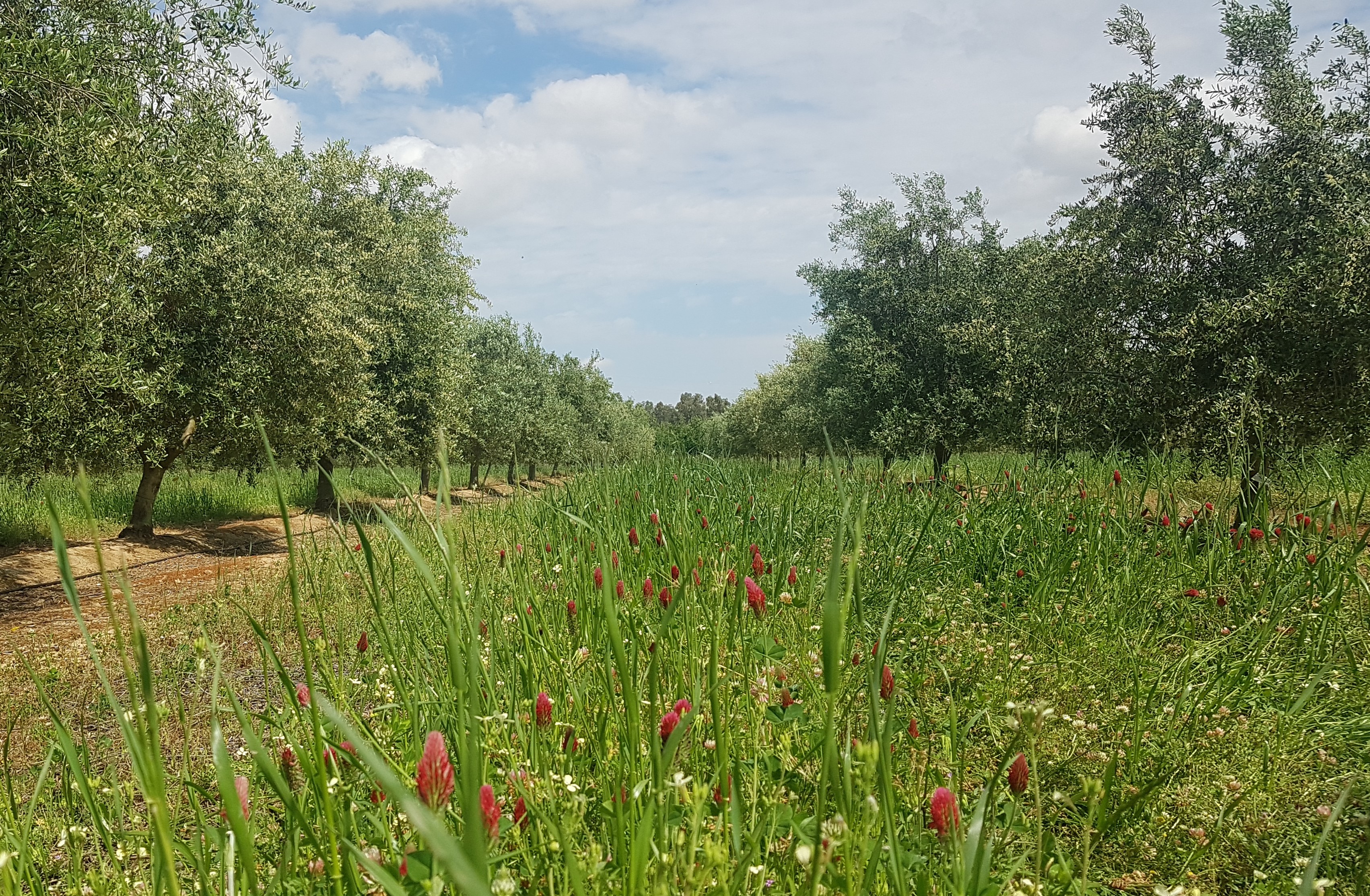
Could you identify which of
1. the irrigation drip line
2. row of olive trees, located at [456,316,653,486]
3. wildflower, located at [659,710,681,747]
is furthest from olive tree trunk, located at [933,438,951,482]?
wildflower, located at [659,710,681,747]

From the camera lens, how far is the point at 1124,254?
14883 millimetres

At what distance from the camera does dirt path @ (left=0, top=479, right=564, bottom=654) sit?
9.82 metres

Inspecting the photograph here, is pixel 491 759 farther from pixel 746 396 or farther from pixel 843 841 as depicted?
pixel 746 396

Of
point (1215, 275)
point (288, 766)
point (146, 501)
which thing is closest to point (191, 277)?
point (146, 501)

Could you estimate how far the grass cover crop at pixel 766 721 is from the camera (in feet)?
4.34

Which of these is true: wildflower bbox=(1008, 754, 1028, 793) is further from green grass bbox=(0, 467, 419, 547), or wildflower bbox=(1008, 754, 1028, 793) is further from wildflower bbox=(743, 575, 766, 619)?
green grass bbox=(0, 467, 419, 547)

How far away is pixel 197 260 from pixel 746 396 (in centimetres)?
5177

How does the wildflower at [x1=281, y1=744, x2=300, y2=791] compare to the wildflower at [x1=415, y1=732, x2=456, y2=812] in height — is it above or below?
below

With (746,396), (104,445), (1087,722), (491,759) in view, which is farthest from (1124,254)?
(746,396)

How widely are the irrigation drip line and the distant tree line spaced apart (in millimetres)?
1899

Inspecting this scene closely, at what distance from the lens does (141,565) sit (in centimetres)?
1457

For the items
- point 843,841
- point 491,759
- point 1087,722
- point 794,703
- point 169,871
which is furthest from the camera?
point 1087,722

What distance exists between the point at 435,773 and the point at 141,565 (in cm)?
1674

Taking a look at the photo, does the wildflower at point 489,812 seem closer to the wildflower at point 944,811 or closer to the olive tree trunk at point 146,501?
the wildflower at point 944,811
